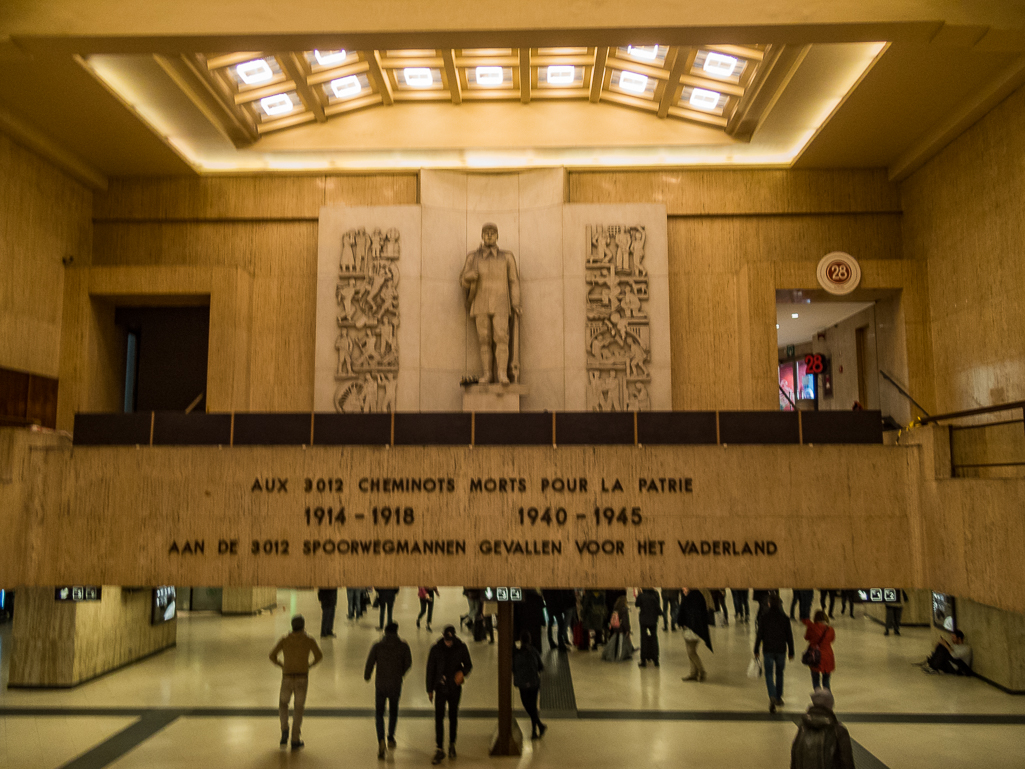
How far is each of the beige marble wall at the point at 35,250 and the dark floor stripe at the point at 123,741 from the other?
5433 mm

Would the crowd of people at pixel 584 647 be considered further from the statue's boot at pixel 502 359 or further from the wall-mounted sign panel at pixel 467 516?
the statue's boot at pixel 502 359

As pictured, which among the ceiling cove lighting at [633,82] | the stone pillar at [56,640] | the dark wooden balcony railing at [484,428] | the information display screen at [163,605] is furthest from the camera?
the information display screen at [163,605]

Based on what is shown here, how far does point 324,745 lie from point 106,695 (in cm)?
436

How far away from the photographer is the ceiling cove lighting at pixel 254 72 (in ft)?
36.5

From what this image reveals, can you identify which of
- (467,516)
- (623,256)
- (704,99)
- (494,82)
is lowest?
(467,516)

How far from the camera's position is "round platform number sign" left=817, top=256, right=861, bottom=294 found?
467 inches

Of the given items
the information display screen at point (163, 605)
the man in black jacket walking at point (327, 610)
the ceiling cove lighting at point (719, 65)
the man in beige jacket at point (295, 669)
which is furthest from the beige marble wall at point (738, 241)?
the information display screen at point (163, 605)

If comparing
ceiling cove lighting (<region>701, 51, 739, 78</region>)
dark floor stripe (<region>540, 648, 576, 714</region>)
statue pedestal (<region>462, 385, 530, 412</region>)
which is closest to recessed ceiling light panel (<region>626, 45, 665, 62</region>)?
ceiling cove lighting (<region>701, 51, 739, 78</region>)

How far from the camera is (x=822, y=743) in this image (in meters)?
5.44

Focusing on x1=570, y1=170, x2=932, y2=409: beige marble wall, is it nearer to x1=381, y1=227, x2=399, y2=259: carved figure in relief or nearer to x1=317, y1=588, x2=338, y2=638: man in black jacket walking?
x1=381, y1=227, x2=399, y2=259: carved figure in relief

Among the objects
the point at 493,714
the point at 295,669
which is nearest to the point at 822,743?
the point at 493,714

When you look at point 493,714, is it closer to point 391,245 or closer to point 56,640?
point 56,640

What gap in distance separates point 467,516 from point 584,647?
22.6ft

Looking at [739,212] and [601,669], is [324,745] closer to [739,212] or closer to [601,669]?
[601,669]
